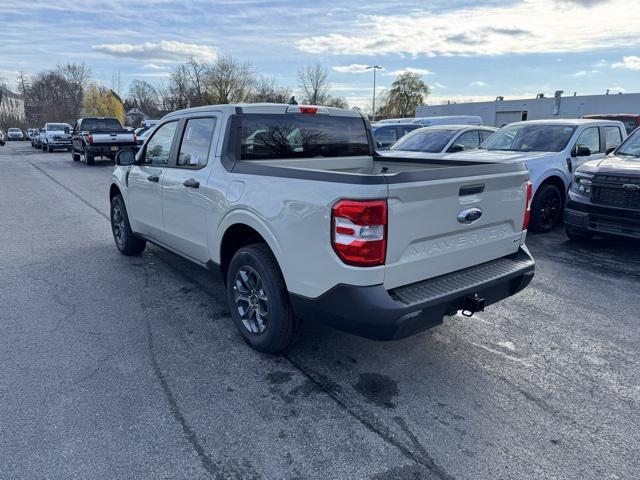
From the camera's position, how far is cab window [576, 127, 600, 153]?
8.17 m

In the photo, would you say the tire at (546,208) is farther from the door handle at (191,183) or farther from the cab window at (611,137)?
the door handle at (191,183)

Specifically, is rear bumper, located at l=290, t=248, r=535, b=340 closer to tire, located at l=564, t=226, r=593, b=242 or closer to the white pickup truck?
the white pickup truck

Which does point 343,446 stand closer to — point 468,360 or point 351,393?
point 351,393

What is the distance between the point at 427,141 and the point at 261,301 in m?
7.96

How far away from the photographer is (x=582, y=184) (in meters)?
6.57

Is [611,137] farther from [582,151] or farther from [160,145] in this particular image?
[160,145]

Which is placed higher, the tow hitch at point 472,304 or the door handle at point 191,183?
the door handle at point 191,183

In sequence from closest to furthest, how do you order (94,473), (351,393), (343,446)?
(94,473)
(343,446)
(351,393)

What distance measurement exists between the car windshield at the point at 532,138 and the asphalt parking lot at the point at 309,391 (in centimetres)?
370

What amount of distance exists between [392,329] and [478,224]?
112 centimetres

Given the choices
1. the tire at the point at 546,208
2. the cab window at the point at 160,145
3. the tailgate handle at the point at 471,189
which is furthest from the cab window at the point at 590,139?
the cab window at the point at 160,145

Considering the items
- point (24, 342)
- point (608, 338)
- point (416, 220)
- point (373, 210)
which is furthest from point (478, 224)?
point (24, 342)

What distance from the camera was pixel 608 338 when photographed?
13.0 feet

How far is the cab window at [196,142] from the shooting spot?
416 cm
